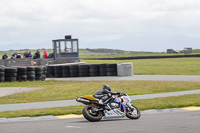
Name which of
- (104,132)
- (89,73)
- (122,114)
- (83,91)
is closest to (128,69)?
(89,73)

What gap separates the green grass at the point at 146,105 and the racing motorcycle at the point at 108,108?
200 cm

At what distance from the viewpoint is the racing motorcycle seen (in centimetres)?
1030

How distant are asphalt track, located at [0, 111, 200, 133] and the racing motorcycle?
0.17 metres

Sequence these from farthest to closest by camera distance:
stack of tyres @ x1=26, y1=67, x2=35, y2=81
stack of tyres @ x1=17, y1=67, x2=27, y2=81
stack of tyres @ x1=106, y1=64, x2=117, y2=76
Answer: stack of tyres @ x1=106, y1=64, x2=117, y2=76 < stack of tyres @ x1=26, y1=67, x2=35, y2=81 < stack of tyres @ x1=17, y1=67, x2=27, y2=81

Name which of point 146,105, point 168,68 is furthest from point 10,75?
point 168,68

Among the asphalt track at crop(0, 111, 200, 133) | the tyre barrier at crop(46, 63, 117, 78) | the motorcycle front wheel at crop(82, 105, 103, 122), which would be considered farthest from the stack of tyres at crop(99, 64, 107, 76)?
the motorcycle front wheel at crop(82, 105, 103, 122)

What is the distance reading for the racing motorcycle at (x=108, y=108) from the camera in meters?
10.3

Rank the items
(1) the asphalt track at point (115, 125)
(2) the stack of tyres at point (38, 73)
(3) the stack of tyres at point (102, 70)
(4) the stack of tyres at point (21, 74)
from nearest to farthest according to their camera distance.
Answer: (1) the asphalt track at point (115, 125)
(4) the stack of tyres at point (21, 74)
(2) the stack of tyres at point (38, 73)
(3) the stack of tyres at point (102, 70)

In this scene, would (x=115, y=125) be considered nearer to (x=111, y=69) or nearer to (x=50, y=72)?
(x=111, y=69)

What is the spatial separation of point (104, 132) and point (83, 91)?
32.7ft

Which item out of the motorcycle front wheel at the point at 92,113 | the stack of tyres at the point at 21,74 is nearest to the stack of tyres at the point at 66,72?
the stack of tyres at the point at 21,74

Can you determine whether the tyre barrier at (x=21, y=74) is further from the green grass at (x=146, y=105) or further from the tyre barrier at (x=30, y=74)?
the green grass at (x=146, y=105)

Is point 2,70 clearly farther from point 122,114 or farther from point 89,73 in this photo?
point 122,114

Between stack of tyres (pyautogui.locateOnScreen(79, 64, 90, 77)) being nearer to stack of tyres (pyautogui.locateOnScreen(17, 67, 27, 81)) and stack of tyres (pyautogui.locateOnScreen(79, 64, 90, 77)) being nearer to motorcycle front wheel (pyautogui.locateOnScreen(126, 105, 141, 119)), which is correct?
stack of tyres (pyautogui.locateOnScreen(17, 67, 27, 81))
